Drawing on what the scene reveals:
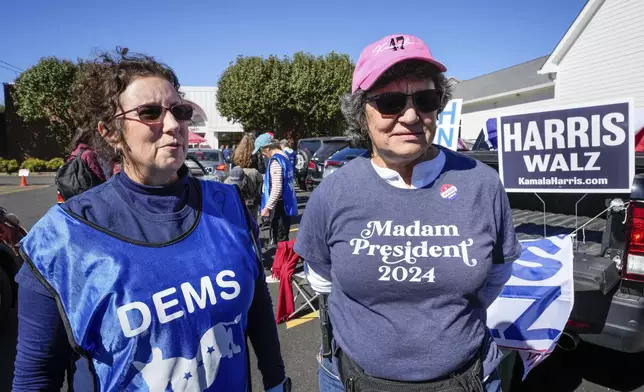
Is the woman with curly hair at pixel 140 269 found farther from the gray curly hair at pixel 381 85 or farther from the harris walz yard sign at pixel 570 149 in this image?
the harris walz yard sign at pixel 570 149

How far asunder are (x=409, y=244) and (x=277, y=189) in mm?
4703

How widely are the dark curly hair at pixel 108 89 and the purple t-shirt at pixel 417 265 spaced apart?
81 cm

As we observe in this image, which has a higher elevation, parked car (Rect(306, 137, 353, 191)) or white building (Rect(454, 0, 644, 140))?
white building (Rect(454, 0, 644, 140))

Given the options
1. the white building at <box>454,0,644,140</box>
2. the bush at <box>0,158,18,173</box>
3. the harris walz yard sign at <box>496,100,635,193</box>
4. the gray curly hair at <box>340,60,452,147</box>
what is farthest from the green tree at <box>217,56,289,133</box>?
the gray curly hair at <box>340,60,452,147</box>

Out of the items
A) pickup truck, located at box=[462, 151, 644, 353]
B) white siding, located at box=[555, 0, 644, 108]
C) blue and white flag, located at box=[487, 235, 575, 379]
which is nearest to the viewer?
blue and white flag, located at box=[487, 235, 575, 379]

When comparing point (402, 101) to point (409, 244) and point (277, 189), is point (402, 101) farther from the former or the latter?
point (277, 189)

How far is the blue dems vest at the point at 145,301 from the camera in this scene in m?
1.22

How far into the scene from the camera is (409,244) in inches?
59.6

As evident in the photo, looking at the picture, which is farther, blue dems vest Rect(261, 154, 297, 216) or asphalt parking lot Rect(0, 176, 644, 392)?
blue dems vest Rect(261, 154, 297, 216)

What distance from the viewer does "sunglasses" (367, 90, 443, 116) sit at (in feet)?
5.32

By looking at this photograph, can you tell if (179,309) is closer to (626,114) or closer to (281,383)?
(281,383)

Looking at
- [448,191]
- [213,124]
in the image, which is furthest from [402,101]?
[213,124]

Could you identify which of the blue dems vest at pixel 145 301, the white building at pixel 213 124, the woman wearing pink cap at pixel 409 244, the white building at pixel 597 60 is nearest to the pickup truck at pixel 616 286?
the woman wearing pink cap at pixel 409 244

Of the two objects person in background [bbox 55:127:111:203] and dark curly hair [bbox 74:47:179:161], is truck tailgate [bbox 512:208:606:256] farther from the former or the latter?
person in background [bbox 55:127:111:203]
